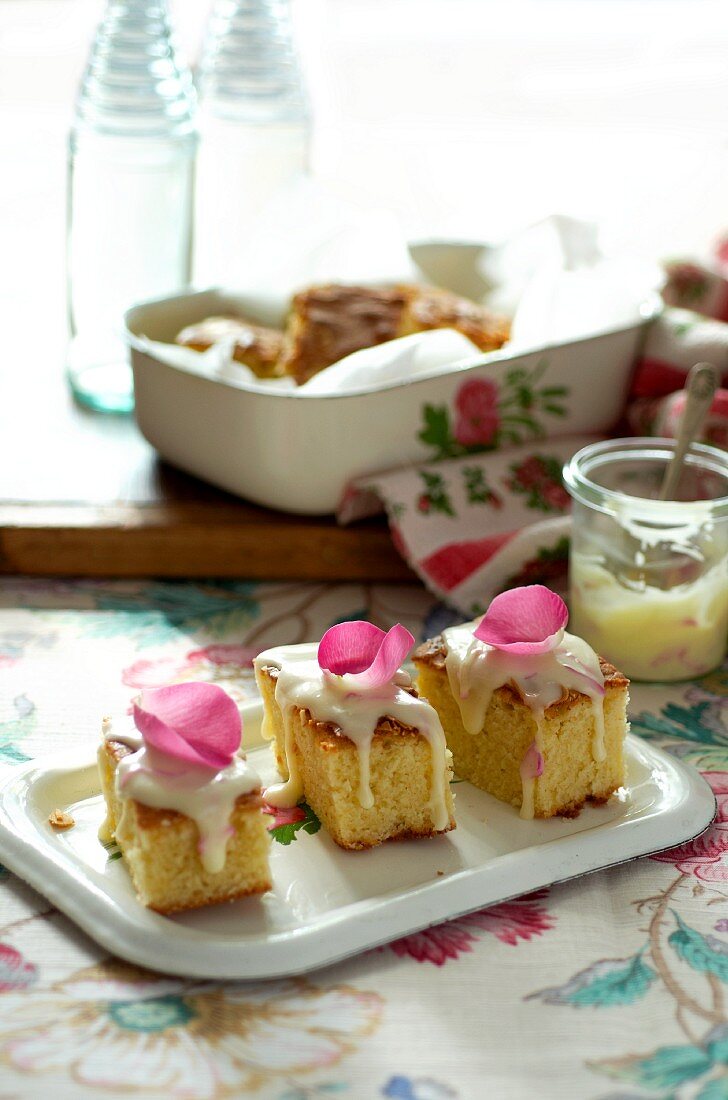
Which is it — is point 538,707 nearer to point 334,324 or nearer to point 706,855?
point 706,855

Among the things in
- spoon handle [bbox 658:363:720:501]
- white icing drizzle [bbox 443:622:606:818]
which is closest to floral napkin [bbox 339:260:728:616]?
spoon handle [bbox 658:363:720:501]

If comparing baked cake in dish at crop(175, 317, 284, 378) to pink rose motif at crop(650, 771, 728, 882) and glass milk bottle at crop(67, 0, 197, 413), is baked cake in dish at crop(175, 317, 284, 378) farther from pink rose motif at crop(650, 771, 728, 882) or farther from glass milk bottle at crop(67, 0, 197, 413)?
pink rose motif at crop(650, 771, 728, 882)

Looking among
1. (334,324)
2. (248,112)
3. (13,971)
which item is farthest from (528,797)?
(248,112)

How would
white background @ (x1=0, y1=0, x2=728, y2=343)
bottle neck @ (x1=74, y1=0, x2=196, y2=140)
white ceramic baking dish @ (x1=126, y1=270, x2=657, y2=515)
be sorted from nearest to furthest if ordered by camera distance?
white ceramic baking dish @ (x1=126, y1=270, x2=657, y2=515)
bottle neck @ (x1=74, y1=0, x2=196, y2=140)
white background @ (x1=0, y1=0, x2=728, y2=343)

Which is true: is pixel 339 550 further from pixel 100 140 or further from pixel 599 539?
pixel 100 140

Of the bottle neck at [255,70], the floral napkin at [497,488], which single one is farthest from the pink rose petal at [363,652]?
the bottle neck at [255,70]
